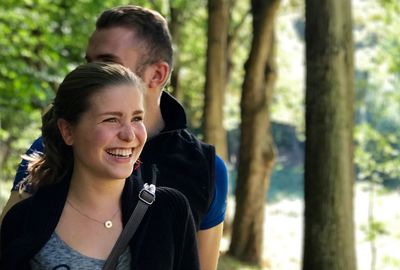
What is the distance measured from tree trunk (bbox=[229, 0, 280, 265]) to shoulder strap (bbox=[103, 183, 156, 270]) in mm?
9806

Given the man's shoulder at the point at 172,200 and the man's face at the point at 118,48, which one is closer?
the man's shoulder at the point at 172,200

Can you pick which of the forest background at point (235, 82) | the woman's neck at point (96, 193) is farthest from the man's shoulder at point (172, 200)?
the forest background at point (235, 82)

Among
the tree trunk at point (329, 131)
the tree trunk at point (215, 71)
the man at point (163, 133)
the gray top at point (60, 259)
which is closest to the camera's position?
the gray top at point (60, 259)

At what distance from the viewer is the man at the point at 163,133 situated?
2.39m

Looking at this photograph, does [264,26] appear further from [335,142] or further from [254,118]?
[335,142]

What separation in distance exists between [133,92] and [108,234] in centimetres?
45

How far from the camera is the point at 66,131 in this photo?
2.16 m

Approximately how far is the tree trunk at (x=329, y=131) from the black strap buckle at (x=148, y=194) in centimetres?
362

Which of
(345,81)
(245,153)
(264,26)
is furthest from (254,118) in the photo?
(345,81)

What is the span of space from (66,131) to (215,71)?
11.1 m

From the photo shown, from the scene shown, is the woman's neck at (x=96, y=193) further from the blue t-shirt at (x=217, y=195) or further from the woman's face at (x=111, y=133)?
the blue t-shirt at (x=217, y=195)

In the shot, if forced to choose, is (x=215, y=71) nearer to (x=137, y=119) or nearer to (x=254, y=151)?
(x=254, y=151)

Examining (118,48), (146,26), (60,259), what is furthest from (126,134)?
(146,26)

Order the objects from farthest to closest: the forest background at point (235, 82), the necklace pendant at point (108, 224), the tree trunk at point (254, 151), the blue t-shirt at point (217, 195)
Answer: the tree trunk at point (254, 151)
the forest background at point (235, 82)
the blue t-shirt at point (217, 195)
the necklace pendant at point (108, 224)
